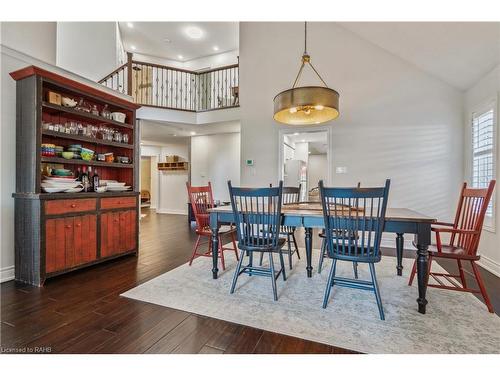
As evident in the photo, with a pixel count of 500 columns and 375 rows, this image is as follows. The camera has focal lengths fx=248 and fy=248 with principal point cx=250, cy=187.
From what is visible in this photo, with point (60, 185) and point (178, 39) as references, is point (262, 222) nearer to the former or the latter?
point (60, 185)

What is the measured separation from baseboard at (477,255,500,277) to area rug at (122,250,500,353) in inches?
41.9

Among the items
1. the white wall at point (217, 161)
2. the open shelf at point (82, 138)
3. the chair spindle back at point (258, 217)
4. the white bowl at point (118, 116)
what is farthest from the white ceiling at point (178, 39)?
the chair spindle back at point (258, 217)

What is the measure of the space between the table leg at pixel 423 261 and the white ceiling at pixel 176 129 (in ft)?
15.3

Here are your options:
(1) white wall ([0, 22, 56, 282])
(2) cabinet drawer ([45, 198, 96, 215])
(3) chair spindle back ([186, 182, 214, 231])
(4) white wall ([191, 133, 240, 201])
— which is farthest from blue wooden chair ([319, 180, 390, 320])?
(4) white wall ([191, 133, 240, 201])

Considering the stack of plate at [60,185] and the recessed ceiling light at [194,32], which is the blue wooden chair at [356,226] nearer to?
the stack of plate at [60,185]

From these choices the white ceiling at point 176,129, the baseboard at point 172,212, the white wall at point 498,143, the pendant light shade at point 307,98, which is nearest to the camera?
the pendant light shade at point 307,98

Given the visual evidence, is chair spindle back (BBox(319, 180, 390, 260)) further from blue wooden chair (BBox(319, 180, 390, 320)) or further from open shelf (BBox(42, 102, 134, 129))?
open shelf (BBox(42, 102, 134, 129))

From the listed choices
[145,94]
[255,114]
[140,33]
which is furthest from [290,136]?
[140,33]

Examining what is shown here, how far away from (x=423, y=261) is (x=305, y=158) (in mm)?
4155

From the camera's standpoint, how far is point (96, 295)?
2.24 meters

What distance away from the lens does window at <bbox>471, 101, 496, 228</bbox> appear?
3.11 metres

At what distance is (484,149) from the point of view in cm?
335

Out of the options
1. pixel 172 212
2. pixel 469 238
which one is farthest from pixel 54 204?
pixel 172 212

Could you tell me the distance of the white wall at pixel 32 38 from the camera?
263 centimetres
